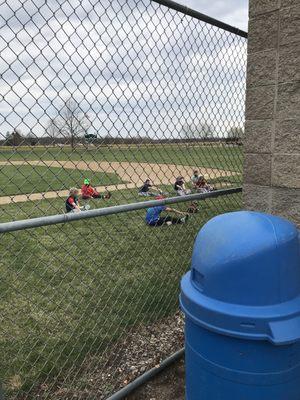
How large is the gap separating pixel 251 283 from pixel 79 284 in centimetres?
359

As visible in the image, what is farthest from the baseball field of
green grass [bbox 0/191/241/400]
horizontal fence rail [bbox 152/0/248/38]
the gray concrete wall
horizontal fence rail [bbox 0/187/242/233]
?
horizontal fence rail [bbox 152/0/248/38]

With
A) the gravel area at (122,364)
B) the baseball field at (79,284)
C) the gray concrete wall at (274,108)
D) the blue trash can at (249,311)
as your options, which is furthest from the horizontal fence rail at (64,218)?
the gravel area at (122,364)

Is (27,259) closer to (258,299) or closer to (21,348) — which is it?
(21,348)

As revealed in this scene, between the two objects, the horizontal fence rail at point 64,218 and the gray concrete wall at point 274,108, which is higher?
the gray concrete wall at point 274,108

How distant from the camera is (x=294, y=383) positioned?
5.50 feet

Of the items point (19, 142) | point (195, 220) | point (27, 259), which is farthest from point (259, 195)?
point (195, 220)

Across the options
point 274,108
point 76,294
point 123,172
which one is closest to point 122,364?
point 76,294

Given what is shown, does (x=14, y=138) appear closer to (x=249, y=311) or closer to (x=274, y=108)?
(x=249, y=311)

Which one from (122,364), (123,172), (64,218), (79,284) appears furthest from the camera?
(123,172)

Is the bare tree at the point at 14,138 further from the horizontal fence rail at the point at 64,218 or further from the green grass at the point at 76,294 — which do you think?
the green grass at the point at 76,294

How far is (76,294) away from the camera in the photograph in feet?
14.9

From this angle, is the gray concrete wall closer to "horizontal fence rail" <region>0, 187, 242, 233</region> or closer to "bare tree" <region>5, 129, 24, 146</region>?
"horizontal fence rail" <region>0, 187, 242, 233</region>

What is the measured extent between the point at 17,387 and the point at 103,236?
4389mm

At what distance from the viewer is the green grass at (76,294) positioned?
3.21 metres
